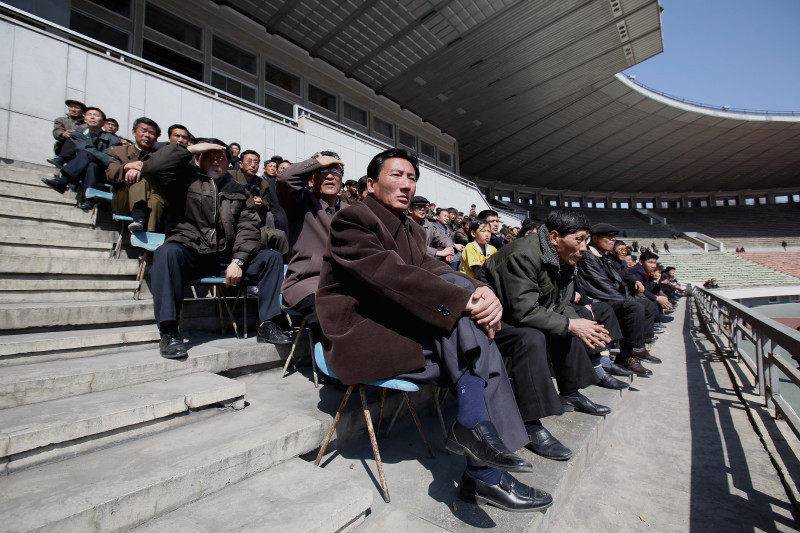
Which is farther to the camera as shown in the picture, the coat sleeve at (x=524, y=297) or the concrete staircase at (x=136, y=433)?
the coat sleeve at (x=524, y=297)

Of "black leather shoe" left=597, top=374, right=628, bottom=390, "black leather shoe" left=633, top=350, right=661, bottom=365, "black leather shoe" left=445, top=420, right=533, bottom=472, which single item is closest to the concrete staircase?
"black leather shoe" left=445, top=420, right=533, bottom=472

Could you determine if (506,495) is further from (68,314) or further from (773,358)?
(773,358)

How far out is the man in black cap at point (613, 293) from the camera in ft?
14.1

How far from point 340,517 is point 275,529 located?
9.8 inches

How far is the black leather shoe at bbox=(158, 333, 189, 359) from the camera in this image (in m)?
2.26

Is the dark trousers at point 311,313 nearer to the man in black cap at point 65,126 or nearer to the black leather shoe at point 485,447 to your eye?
the black leather shoe at point 485,447

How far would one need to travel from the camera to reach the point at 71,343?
223cm

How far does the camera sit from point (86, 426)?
1.53m

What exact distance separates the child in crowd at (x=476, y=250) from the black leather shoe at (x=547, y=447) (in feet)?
8.46

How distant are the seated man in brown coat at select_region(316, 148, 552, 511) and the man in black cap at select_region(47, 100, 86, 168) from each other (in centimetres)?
527

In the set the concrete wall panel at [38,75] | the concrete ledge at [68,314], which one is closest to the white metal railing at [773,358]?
the concrete ledge at [68,314]

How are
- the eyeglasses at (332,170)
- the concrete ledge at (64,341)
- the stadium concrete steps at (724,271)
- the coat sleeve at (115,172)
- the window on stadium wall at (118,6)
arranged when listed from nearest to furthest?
1. the concrete ledge at (64,341)
2. the eyeglasses at (332,170)
3. the coat sleeve at (115,172)
4. the window on stadium wall at (118,6)
5. the stadium concrete steps at (724,271)

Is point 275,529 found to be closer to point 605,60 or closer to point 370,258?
point 370,258

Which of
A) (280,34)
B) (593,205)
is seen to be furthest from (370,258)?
(593,205)
